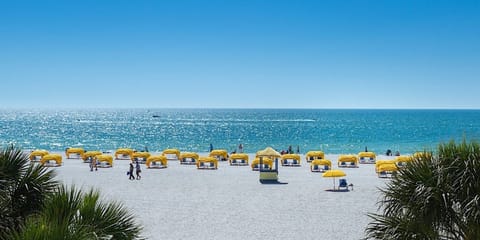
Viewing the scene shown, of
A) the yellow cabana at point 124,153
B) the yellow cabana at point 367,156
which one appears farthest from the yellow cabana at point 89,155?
the yellow cabana at point 367,156

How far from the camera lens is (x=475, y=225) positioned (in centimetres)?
534

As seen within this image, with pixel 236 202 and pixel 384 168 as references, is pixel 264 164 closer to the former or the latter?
pixel 384 168

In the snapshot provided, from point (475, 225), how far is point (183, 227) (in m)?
9.95

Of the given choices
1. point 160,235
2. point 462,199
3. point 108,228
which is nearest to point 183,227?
point 160,235

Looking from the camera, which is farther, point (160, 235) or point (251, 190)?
point (251, 190)

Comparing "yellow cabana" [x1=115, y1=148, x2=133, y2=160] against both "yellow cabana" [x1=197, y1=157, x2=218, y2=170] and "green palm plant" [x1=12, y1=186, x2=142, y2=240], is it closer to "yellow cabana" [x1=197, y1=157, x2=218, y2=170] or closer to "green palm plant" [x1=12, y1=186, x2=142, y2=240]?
"yellow cabana" [x1=197, y1=157, x2=218, y2=170]

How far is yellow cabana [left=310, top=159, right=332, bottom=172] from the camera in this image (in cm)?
2798

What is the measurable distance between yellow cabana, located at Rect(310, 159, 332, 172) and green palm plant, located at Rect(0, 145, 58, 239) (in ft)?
75.4

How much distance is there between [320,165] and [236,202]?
11.9 m

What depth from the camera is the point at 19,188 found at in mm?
6043

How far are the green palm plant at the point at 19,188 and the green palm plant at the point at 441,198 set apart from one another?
14.3 ft

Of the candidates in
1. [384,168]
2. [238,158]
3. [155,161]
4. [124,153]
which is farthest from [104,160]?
[384,168]

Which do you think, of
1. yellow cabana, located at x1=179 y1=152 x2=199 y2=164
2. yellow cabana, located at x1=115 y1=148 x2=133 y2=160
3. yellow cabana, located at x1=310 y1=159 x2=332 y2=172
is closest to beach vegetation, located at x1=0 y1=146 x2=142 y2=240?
yellow cabana, located at x1=310 y1=159 x2=332 y2=172

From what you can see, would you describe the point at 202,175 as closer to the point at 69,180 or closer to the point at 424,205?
the point at 69,180
